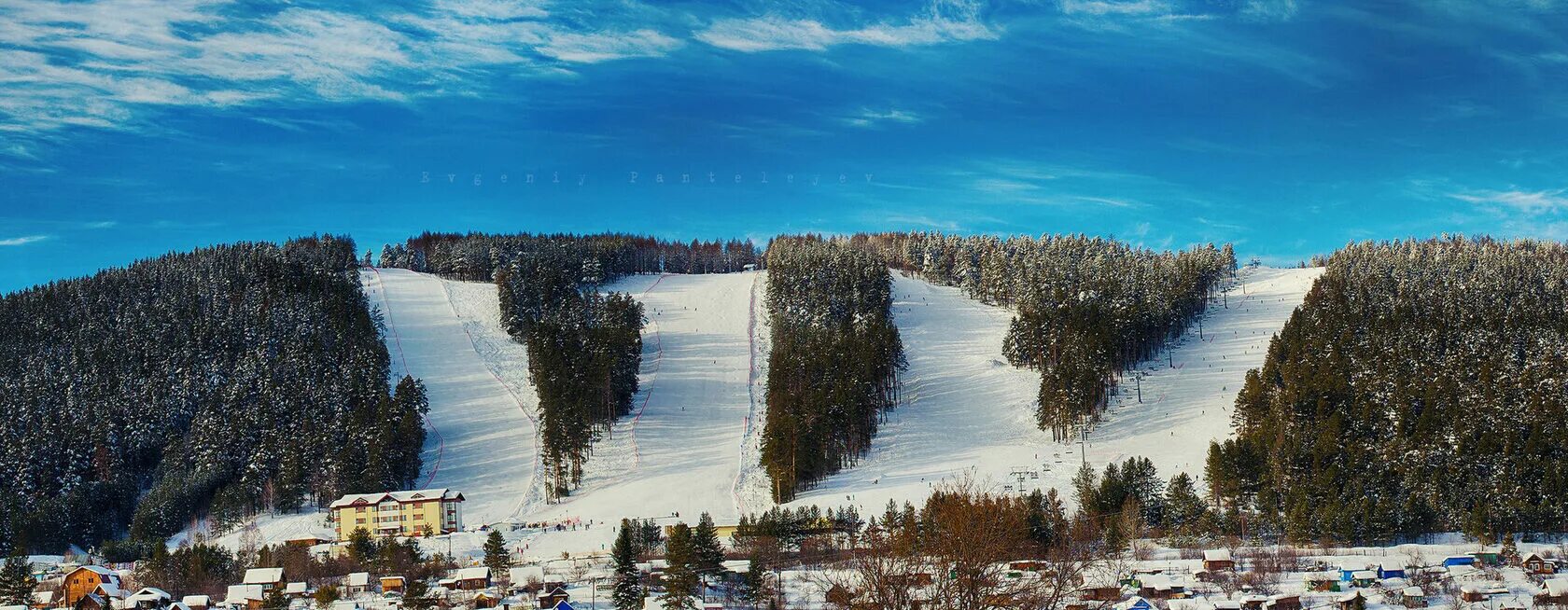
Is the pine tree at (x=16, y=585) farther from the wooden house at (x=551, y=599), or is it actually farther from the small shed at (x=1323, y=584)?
the small shed at (x=1323, y=584)

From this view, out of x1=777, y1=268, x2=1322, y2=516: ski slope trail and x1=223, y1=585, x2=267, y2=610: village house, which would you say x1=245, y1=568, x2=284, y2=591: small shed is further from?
x1=777, y1=268, x2=1322, y2=516: ski slope trail

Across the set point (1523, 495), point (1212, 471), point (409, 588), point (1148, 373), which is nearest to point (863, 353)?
point (1148, 373)

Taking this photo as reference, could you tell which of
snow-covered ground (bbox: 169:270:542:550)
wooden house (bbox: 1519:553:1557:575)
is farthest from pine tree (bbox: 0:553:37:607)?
wooden house (bbox: 1519:553:1557:575)

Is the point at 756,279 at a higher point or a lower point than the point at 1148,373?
higher

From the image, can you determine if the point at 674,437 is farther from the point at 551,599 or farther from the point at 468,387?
the point at 551,599

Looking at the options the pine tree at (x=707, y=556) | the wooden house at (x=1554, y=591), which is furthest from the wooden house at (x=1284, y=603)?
the pine tree at (x=707, y=556)

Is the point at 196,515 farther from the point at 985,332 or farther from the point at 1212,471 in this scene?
the point at 985,332
